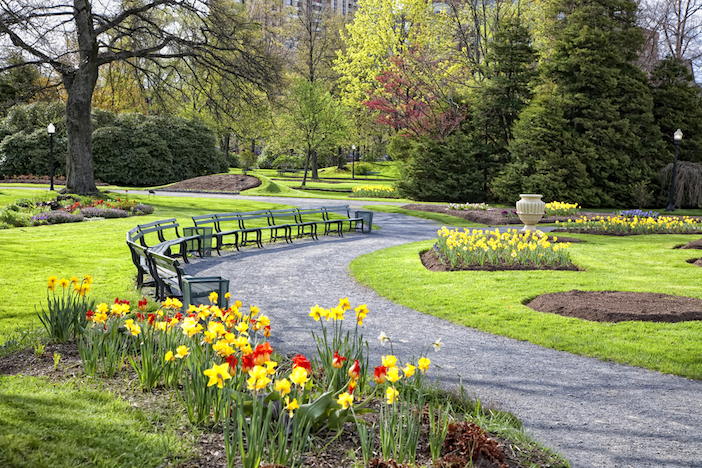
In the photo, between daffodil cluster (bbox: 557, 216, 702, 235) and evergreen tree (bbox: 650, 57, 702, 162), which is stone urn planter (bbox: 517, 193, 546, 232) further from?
evergreen tree (bbox: 650, 57, 702, 162)

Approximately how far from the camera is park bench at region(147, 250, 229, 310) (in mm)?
5213

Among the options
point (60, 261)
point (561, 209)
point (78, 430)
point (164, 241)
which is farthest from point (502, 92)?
point (78, 430)

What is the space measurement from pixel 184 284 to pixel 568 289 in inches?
212

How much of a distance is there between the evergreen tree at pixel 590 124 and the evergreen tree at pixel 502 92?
4.07 ft

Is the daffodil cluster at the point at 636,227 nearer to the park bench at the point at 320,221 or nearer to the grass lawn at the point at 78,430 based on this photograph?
the park bench at the point at 320,221

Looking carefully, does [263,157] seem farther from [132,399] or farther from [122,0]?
[132,399]

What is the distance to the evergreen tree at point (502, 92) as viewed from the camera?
996 inches

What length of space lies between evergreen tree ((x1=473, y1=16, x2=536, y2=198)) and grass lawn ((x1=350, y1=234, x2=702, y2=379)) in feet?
48.2

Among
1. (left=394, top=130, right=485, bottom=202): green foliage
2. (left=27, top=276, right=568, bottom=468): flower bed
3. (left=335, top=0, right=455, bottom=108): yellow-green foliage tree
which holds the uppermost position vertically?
(left=335, top=0, right=455, bottom=108): yellow-green foliage tree

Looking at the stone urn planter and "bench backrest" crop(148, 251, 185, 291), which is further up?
the stone urn planter

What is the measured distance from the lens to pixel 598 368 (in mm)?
4625

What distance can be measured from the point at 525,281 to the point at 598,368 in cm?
353

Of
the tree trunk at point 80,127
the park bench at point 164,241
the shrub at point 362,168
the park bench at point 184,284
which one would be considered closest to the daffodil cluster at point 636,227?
the park bench at point 164,241

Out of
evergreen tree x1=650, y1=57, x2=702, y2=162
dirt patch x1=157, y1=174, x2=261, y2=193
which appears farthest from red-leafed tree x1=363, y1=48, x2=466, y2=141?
evergreen tree x1=650, y1=57, x2=702, y2=162
